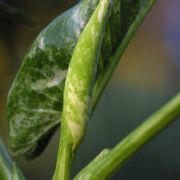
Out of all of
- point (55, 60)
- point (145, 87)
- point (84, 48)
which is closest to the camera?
point (84, 48)

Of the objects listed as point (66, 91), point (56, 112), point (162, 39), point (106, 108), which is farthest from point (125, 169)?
point (66, 91)

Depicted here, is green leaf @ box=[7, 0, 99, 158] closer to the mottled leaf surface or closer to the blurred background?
the mottled leaf surface

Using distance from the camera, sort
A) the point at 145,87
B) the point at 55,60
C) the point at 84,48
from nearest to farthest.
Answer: the point at 84,48
the point at 55,60
the point at 145,87

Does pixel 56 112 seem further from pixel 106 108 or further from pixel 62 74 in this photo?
pixel 106 108

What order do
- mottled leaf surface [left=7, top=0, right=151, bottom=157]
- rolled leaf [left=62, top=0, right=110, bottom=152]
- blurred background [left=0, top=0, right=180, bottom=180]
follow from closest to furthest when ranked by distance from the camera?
rolled leaf [left=62, top=0, right=110, bottom=152]
mottled leaf surface [left=7, top=0, right=151, bottom=157]
blurred background [left=0, top=0, right=180, bottom=180]

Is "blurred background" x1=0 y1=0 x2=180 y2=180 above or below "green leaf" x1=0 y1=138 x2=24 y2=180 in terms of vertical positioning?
below

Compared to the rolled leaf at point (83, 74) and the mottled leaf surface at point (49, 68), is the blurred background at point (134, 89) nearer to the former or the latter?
the mottled leaf surface at point (49, 68)

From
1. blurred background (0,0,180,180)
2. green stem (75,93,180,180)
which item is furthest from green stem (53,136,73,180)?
blurred background (0,0,180,180)
